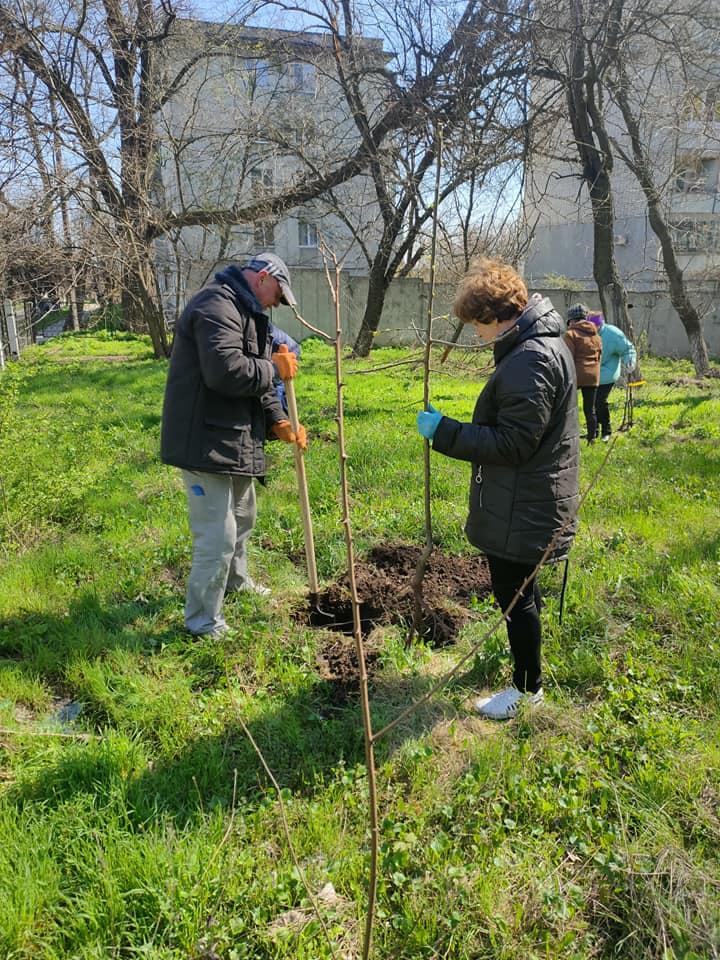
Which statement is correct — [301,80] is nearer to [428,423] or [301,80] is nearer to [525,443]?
[428,423]

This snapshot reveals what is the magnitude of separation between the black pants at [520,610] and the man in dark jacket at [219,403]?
4.46ft

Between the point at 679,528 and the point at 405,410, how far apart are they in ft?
15.0

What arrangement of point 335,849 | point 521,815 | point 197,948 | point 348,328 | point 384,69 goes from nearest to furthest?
1. point 197,948
2. point 335,849
3. point 521,815
4. point 384,69
5. point 348,328

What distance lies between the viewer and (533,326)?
242 cm

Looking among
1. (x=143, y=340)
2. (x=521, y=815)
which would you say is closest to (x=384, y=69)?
(x=143, y=340)

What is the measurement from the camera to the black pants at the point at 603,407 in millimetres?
7637

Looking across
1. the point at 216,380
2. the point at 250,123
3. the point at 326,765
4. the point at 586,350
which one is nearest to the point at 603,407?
the point at 586,350

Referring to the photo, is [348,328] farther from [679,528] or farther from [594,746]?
[594,746]

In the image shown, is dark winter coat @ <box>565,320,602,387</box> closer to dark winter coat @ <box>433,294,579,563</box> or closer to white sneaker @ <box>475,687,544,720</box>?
dark winter coat @ <box>433,294,579,563</box>

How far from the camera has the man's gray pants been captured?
3217mm

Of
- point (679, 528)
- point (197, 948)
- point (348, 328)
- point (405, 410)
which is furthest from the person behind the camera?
point (348, 328)

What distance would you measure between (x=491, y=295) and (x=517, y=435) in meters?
0.56

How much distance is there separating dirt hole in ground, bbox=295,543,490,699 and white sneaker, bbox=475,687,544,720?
61 cm

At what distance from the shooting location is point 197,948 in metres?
1.83
